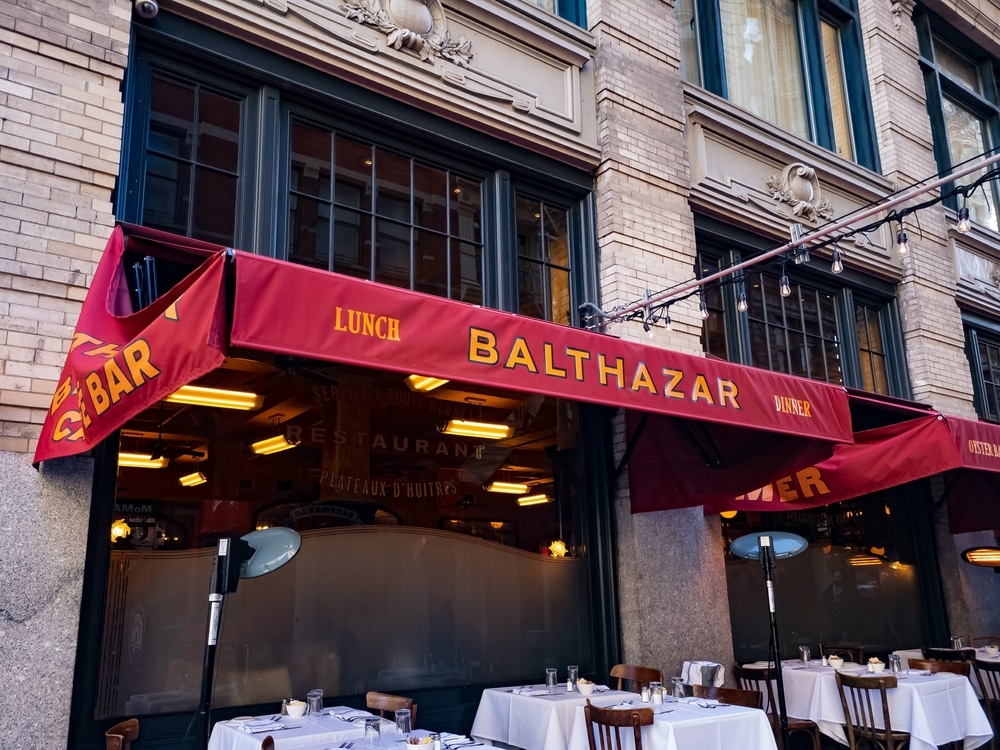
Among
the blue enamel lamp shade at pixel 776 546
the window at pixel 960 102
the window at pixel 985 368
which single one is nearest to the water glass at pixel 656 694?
the blue enamel lamp shade at pixel 776 546

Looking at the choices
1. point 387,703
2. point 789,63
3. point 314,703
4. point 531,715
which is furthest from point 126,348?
point 789,63

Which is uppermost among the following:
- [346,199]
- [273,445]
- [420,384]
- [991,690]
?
[346,199]

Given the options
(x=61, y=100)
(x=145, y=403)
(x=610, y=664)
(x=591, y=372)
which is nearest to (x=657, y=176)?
(x=591, y=372)

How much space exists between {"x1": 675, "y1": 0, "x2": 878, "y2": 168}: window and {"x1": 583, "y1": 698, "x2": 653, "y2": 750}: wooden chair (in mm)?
7263

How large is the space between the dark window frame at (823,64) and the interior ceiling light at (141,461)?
7808 millimetres

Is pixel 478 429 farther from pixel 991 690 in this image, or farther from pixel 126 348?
pixel 991 690

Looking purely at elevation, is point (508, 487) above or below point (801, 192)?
below

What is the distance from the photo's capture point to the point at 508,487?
24.1 feet

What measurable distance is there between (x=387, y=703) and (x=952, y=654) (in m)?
6.37

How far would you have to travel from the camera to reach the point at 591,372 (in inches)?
215

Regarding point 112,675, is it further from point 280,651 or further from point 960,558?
point 960,558

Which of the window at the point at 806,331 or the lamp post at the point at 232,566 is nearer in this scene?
the lamp post at the point at 232,566

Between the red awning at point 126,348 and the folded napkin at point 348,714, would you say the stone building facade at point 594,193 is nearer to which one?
the red awning at point 126,348

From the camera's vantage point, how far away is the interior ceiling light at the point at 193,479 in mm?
5879
